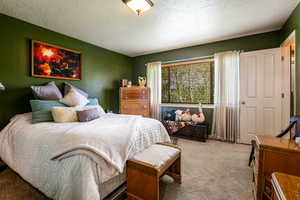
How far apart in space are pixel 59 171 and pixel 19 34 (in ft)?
8.60

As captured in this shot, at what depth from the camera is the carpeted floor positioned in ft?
5.03

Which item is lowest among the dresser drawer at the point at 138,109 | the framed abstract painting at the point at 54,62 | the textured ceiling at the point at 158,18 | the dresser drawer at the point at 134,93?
the dresser drawer at the point at 138,109

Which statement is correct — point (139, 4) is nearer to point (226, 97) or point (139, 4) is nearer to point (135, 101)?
point (135, 101)

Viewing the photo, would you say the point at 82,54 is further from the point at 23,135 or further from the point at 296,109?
the point at 296,109

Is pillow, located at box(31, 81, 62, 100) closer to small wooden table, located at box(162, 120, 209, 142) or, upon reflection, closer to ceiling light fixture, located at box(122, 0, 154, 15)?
ceiling light fixture, located at box(122, 0, 154, 15)

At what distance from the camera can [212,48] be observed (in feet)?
11.6

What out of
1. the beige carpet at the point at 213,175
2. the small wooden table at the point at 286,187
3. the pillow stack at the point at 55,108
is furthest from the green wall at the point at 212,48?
the small wooden table at the point at 286,187

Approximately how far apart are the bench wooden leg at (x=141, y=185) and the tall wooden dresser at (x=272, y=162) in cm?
101

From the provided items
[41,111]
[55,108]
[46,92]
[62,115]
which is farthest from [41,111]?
[46,92]

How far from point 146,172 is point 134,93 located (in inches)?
112

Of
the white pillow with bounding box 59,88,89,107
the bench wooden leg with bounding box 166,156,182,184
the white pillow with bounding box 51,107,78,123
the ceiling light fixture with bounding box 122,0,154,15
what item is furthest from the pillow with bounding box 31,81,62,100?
the bench wooden leg with bounding box 166,156,182,184

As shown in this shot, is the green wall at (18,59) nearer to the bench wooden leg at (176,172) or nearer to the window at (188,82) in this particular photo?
the window at (188,82)

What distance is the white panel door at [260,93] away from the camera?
109 inches

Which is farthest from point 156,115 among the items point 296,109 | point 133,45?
point 296,109
